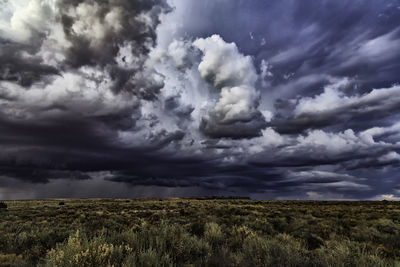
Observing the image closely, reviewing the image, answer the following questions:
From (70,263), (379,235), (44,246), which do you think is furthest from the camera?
(379,235)

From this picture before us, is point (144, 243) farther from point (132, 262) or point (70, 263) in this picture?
point (70, 263)

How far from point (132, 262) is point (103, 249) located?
2.16ft

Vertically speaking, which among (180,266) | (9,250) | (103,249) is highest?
(103,249)

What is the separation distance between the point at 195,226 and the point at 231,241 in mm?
3464

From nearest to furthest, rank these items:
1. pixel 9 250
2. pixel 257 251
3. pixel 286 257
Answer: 1. pixel 286 257
2. pixel 257 251
3. pixel 9 250

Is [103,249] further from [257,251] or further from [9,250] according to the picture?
[9,250]

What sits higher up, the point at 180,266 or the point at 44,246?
the point at 180,266

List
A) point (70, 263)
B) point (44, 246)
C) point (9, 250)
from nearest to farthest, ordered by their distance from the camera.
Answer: point (70, 263)
point (9, 250)
point (44, 246)

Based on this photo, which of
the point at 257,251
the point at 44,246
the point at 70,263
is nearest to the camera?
the point at 70,263

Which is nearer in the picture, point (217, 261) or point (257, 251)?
point (217, 261)

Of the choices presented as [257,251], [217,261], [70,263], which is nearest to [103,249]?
[70,263]

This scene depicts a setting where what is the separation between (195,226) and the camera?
11992mm

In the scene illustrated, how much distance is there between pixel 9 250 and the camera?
332 inches

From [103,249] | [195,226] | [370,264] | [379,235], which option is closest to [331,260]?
[370,264]
